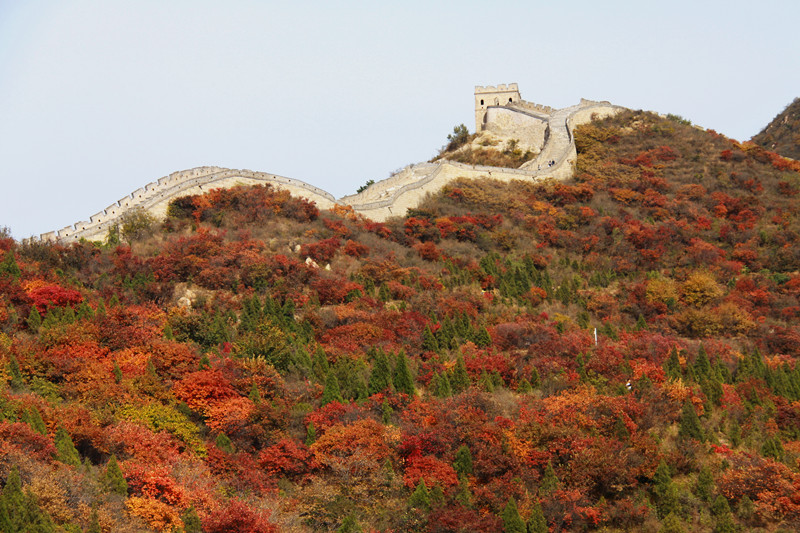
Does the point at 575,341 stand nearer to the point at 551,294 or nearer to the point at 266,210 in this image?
the point at 551,294

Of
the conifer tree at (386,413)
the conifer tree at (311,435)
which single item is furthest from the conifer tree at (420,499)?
the conifer tree at (386,413)

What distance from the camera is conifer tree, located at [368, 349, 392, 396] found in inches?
1383

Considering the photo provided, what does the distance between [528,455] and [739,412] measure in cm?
881

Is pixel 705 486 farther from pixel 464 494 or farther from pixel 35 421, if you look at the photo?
pixel 35 421

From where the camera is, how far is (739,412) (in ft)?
115

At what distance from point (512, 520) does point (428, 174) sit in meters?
36.3

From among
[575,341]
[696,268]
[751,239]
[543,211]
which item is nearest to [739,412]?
[575,341]

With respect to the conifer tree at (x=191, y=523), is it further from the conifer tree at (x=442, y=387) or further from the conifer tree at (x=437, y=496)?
the conifer tree at (x=442, y=387)

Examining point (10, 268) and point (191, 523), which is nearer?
point (191, 523)

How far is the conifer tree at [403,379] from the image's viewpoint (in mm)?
35062

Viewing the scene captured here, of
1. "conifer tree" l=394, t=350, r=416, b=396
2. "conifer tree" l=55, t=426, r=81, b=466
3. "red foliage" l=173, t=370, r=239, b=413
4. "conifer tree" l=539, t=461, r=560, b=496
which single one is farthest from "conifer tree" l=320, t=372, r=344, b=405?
"conifer tree" l=55, t=426, r=81, b=466

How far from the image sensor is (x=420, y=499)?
28.1 m

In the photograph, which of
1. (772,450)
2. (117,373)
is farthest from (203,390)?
(772,450)

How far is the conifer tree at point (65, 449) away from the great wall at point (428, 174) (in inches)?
747
